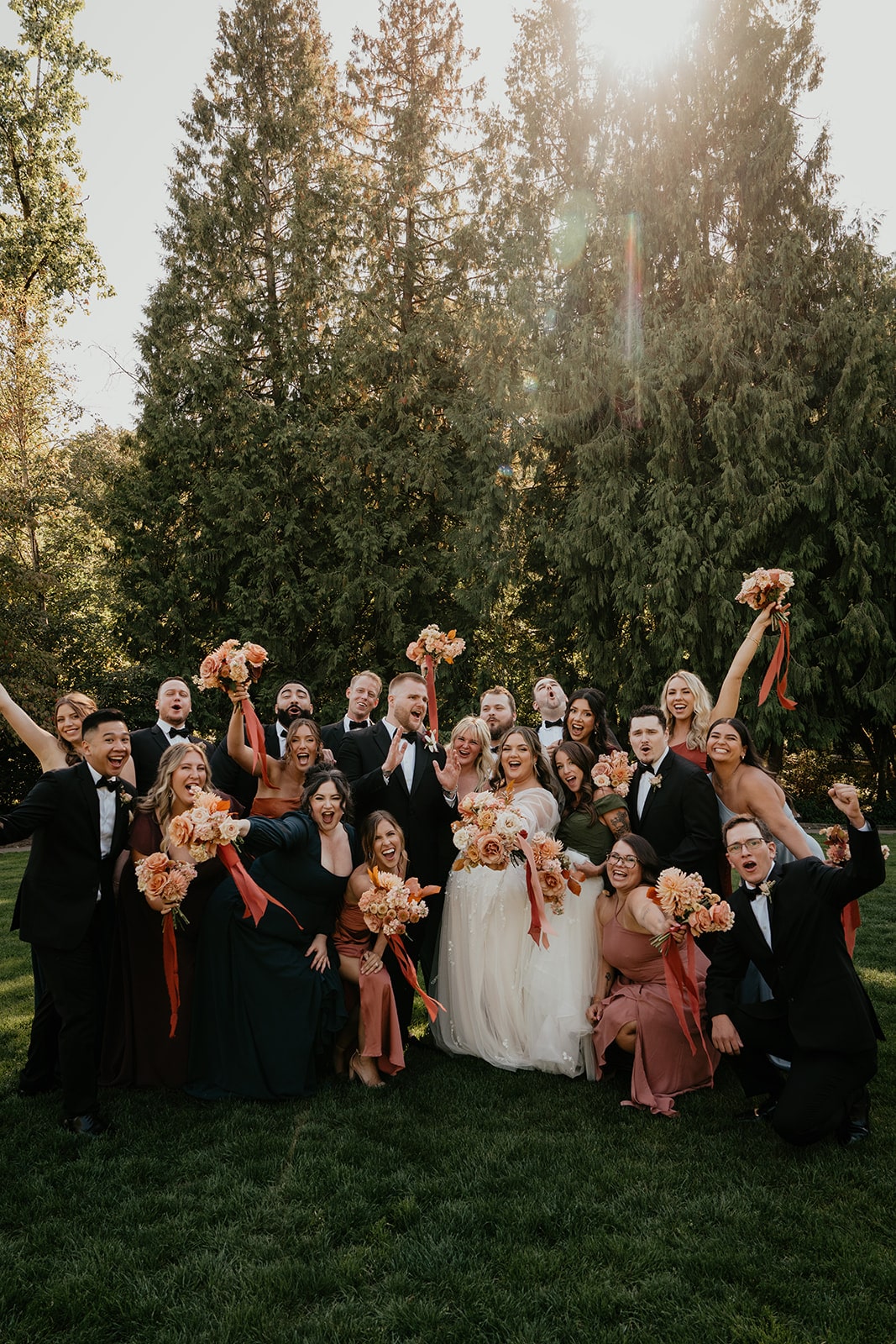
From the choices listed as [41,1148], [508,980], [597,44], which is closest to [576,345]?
[597,44]

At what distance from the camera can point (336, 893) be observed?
5.91 m

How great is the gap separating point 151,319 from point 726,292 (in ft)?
46.8

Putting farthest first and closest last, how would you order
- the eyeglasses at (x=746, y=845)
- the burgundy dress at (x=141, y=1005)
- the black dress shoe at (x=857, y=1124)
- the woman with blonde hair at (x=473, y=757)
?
the woman with blonde hair at (x=473, y=757)
the burgundy dress at (x=141, y=1005)
the eyeglasses at (x=746, y=845)
the black dress shoe at (x=857, y=1124)

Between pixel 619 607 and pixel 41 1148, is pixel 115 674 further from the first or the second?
pixel 41 1148

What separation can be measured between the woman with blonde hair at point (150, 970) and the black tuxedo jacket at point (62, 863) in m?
0.52

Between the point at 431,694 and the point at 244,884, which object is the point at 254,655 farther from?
the point at 244,884

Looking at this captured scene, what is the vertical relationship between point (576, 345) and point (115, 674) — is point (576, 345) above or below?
above

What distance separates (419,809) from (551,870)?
1.55 meters

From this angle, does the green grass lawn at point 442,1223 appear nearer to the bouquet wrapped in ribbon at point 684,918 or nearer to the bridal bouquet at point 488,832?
the bouquet wrapped in ribbon at point 684,918

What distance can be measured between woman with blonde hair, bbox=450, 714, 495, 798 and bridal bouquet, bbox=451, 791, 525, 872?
1.51 m

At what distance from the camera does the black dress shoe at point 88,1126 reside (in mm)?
5004

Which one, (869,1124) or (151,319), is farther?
(151,319)

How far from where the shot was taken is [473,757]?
7043 mm

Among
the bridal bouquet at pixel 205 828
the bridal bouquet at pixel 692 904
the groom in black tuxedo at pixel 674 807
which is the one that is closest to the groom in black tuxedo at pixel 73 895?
the bridal bouquet at pixel 205 828
